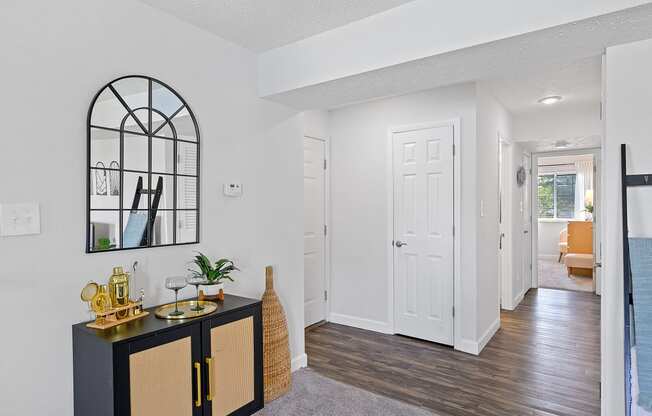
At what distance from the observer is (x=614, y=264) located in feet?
6.31

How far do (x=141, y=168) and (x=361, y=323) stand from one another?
9.46ft

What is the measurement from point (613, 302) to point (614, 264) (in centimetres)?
19

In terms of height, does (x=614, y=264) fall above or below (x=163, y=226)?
below

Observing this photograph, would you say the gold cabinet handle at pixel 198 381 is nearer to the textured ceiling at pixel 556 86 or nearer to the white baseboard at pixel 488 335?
the white baseboard at pixel 488 335

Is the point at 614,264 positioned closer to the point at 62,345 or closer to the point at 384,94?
the point at 384,94

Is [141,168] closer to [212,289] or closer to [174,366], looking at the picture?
[212,289]

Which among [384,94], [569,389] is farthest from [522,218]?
[384,94]

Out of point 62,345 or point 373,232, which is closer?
point 62,345

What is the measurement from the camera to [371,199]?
4.07 m

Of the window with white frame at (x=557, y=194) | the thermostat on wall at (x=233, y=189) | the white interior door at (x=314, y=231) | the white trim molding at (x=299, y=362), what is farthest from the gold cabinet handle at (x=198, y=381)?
the window with white frame at (x=557, y=194)

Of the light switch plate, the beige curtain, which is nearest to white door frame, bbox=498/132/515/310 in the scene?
the light switch plate

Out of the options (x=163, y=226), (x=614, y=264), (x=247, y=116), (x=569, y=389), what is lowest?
(x=569, y=389)

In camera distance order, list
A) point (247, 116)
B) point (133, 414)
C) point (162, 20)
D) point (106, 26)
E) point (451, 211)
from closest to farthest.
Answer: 1. point (133, 414)
2. point (106, 26)
3. point (162, 20)
4. point (247, 116)
5. point (451, 211)

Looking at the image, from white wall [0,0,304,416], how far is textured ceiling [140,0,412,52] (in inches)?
4.4
